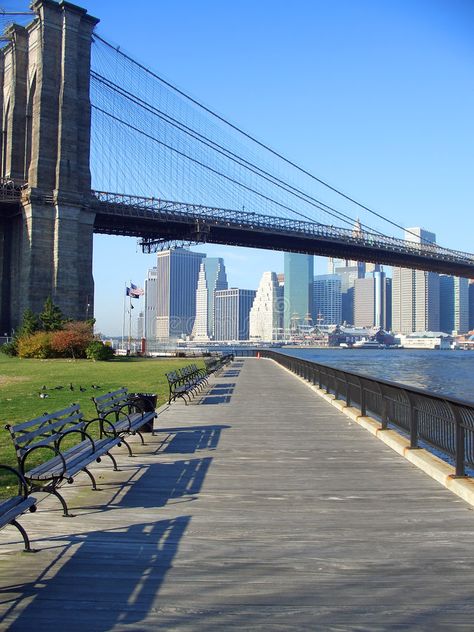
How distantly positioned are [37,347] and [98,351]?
471 cm

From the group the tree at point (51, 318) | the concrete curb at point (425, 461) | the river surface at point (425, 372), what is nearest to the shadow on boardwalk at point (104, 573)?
the concrete curb at point (425, 461)

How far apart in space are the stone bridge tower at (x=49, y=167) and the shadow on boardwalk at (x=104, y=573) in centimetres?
6010

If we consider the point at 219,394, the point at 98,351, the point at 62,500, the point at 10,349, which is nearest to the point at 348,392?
the point at 219,394

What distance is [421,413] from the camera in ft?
32.4

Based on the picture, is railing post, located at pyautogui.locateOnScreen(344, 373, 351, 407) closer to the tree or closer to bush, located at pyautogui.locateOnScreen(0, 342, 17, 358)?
bush, located at pyautogui.locateOnScreen(0, 342, 17, 358)

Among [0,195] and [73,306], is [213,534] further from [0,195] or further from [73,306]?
[0,195]

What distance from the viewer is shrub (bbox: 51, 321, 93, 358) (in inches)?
2115

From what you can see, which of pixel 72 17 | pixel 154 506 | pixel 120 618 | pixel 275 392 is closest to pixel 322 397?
pixel 275 392

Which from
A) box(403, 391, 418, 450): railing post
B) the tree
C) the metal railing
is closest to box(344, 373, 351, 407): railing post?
the metal railing

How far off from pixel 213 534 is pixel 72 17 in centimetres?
7204

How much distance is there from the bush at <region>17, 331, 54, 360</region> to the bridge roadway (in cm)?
4617

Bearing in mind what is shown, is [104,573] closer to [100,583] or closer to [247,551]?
[100,583]

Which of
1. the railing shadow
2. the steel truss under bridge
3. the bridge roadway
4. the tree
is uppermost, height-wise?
the steel truss under bridge

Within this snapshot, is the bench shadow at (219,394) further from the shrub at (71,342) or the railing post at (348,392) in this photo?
the shrub at (71,342)
